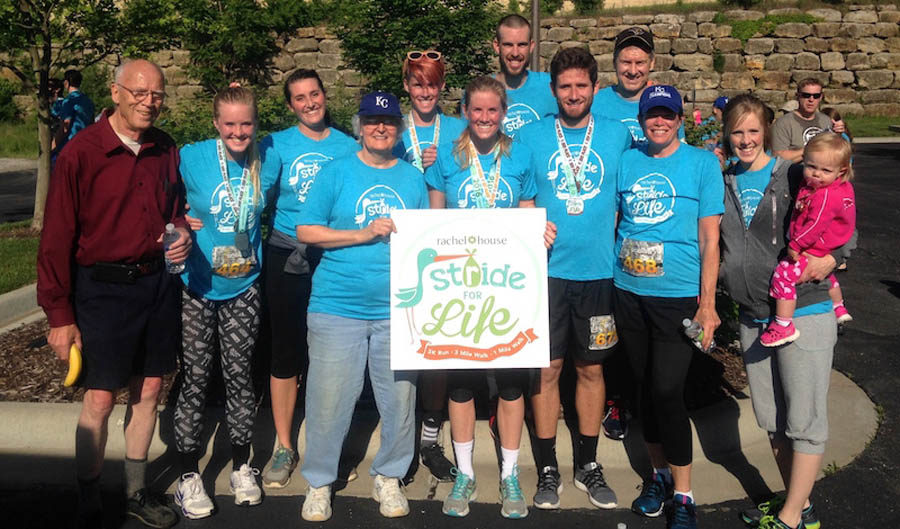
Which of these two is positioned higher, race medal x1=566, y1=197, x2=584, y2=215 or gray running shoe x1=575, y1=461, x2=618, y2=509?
race medal x1=566, y1=197, x2=584, y2=215

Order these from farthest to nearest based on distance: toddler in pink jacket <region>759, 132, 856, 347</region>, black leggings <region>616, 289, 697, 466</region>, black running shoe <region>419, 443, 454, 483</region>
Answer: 1. black running shoe <region>419, 443, 454, 483</region>
2. black leggings <region>616, 289, 697, 466</region>
3. toddler in pink jacket <region>759, 132, 856, 347</region>

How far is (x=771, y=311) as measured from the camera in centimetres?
384

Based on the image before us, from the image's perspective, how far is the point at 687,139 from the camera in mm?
6336

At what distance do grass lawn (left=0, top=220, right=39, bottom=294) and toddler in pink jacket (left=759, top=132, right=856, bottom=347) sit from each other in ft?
23.0

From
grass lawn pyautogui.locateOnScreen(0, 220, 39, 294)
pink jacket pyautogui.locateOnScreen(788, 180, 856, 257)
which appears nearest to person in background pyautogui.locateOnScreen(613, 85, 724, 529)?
pink jacket pyautogui.locateOnScreen(788, 180, 856, 257)

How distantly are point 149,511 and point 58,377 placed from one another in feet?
6.93

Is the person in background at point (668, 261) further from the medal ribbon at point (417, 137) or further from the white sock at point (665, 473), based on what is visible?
the medal ribbon at point (417, 137)

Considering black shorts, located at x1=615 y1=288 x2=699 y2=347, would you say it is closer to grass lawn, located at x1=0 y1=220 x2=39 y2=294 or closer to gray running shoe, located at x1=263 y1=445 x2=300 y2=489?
gray running shoe, located at x1=263 y1=445 x2=300 y2=489

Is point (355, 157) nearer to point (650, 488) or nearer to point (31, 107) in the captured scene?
point (650, 488)

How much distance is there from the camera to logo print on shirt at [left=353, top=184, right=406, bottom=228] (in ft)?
13.0

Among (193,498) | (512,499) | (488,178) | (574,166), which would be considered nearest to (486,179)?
(488,178)

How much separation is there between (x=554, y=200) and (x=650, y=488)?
64.1 inches

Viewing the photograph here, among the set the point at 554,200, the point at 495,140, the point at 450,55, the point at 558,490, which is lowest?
the point at 558,490

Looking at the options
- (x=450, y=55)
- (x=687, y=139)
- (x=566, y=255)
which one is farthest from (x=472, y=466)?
(x=450, y=55)
